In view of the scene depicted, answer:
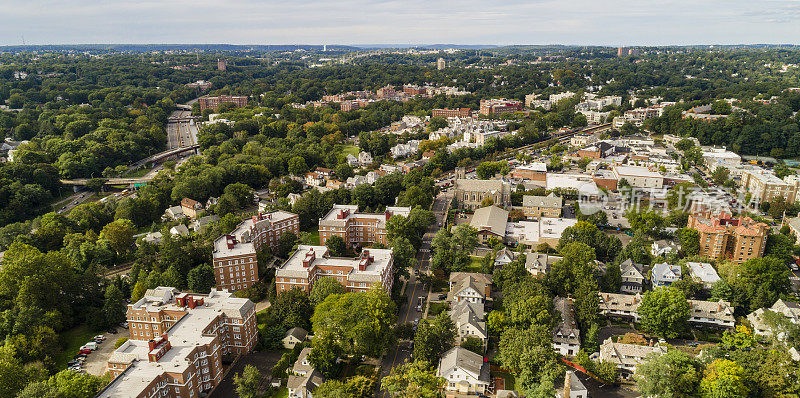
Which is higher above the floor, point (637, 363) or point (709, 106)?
point (709, 106)

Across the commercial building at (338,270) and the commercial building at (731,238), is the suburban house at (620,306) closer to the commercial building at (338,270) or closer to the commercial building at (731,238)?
the commercial building at (731,238)

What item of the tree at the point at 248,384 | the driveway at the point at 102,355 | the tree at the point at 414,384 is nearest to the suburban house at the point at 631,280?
the tree at the point at 414,384

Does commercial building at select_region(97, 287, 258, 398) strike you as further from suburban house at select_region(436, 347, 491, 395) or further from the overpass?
the overpass

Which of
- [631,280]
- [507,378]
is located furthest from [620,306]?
[507,378]

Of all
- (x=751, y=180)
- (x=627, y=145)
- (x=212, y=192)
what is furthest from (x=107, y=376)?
(x=627, y=145)

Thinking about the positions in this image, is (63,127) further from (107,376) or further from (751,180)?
(751,180)

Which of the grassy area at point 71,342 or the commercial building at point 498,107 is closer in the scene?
the grassy area at point 71,342
